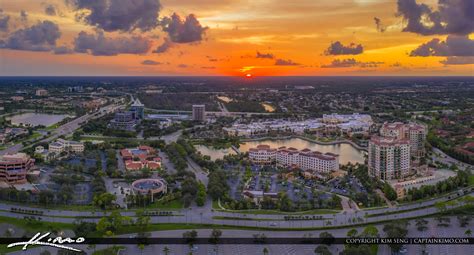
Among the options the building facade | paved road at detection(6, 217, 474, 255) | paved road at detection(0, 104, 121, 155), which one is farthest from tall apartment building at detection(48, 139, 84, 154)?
paved road at detection(6, 217, 474, 255)

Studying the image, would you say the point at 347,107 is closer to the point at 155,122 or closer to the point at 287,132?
the point at 287,132

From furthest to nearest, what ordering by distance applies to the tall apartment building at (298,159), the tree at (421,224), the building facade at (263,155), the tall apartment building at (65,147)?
the tall apartment building at (65,147)
the building facade at (263,155)
the tall apartment building at (298,159)
the tree at (421,224)

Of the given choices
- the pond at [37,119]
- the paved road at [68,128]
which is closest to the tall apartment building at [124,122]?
the paved road at [68,128]

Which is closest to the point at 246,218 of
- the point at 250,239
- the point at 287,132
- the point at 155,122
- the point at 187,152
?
the point at 250,239

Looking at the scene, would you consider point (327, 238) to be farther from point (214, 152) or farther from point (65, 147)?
point (65, 147)

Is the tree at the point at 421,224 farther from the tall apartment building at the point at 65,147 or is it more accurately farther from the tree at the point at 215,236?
the tall apartment building at the point at 65,147

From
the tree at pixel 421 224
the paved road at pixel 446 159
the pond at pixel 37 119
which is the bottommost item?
the tree at pixel 421 224
